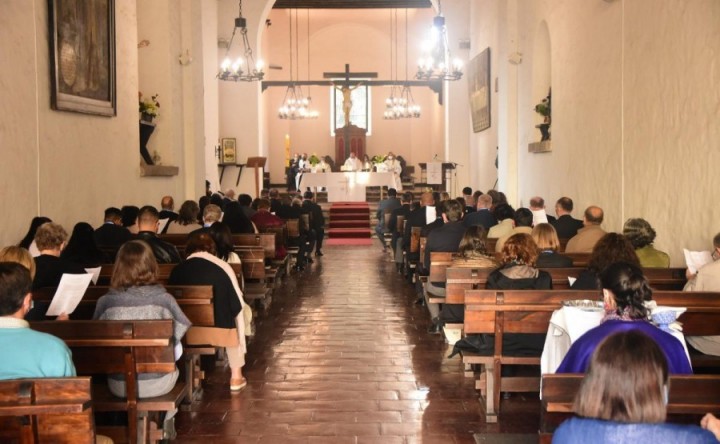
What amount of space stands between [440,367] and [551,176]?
5905 mm

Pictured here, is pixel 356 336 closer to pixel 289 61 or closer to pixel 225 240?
pixel 225 240

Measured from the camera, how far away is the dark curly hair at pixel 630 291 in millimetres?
3158

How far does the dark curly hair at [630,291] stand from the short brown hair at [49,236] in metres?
3.40

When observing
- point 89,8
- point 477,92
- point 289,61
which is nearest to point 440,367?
point 89,8

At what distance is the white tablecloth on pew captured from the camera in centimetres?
407

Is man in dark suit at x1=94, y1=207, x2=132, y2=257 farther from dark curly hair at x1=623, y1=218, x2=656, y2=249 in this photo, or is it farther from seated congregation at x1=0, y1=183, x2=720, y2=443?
dark curly hair at x1=623, y1=218, x2=656, y2=249

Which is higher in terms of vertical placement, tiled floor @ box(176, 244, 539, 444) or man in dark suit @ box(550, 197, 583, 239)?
man in dark suit @ box(550, 197, 583, 239)

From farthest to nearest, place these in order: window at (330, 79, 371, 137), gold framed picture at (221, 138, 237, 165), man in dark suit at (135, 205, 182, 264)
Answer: window at (330, 79, 371, 137), gold framed picture at (221, 138, 237, 165), man in dark suit at (135, 205, 182, 264)

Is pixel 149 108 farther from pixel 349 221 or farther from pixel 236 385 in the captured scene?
pixel 349 221

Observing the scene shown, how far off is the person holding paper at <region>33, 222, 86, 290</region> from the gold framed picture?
1659 centimetres

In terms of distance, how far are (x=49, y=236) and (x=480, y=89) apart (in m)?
13.6

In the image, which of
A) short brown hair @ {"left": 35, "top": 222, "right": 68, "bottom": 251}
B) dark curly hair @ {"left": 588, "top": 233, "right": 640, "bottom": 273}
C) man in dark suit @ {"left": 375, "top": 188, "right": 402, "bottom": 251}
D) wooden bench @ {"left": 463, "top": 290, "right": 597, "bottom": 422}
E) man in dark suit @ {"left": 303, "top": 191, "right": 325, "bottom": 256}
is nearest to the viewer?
dark curly hair @ {"left": 588, "top": 233, "right": 640, "bottom": 273}

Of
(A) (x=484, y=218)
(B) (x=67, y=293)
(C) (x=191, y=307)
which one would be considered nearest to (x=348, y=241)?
(A) (x=484, y=218)

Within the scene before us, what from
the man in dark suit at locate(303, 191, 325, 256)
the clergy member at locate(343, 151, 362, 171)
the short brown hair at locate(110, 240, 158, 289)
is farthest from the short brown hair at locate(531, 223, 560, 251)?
the clergy member at locate(343, 151, 362, 171)
